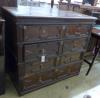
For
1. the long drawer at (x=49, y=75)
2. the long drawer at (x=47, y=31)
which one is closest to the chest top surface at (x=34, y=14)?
the long drawer at (x=47, y=31)

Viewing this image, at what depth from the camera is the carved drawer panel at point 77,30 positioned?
1.64m

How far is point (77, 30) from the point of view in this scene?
5.65 feet

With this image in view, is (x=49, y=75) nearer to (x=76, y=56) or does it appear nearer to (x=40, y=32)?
(x=76, y=56)

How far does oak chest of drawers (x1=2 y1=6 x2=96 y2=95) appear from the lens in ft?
4.45

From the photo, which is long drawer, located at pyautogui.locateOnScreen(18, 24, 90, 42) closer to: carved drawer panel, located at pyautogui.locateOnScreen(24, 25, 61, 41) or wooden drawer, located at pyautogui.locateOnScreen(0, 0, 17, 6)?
carved drawer panel, located at pyautogui.locateOnScreen(24, 25, 61, 41)

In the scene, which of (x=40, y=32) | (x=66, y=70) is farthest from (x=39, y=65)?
(x=66, y=70)

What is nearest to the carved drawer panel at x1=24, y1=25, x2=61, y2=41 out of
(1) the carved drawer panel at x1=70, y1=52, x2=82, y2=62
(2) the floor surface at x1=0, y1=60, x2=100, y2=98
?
(1) the carved drawer panel at x1=70, y1=52, x2=82, y2=62

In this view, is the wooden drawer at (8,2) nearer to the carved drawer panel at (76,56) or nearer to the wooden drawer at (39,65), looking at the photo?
the wooden drawer at (39,65)

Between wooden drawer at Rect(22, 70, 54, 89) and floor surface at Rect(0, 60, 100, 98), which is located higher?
wooden drawer at Rect(22, 70, 54, 89)

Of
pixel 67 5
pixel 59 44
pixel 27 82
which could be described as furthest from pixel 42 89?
pixel 67 5

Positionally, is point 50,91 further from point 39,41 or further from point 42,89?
point 39,41

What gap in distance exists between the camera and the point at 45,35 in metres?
1.47

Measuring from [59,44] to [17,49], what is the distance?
538mm

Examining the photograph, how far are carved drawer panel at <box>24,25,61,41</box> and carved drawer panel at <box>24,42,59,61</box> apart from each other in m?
0.09
